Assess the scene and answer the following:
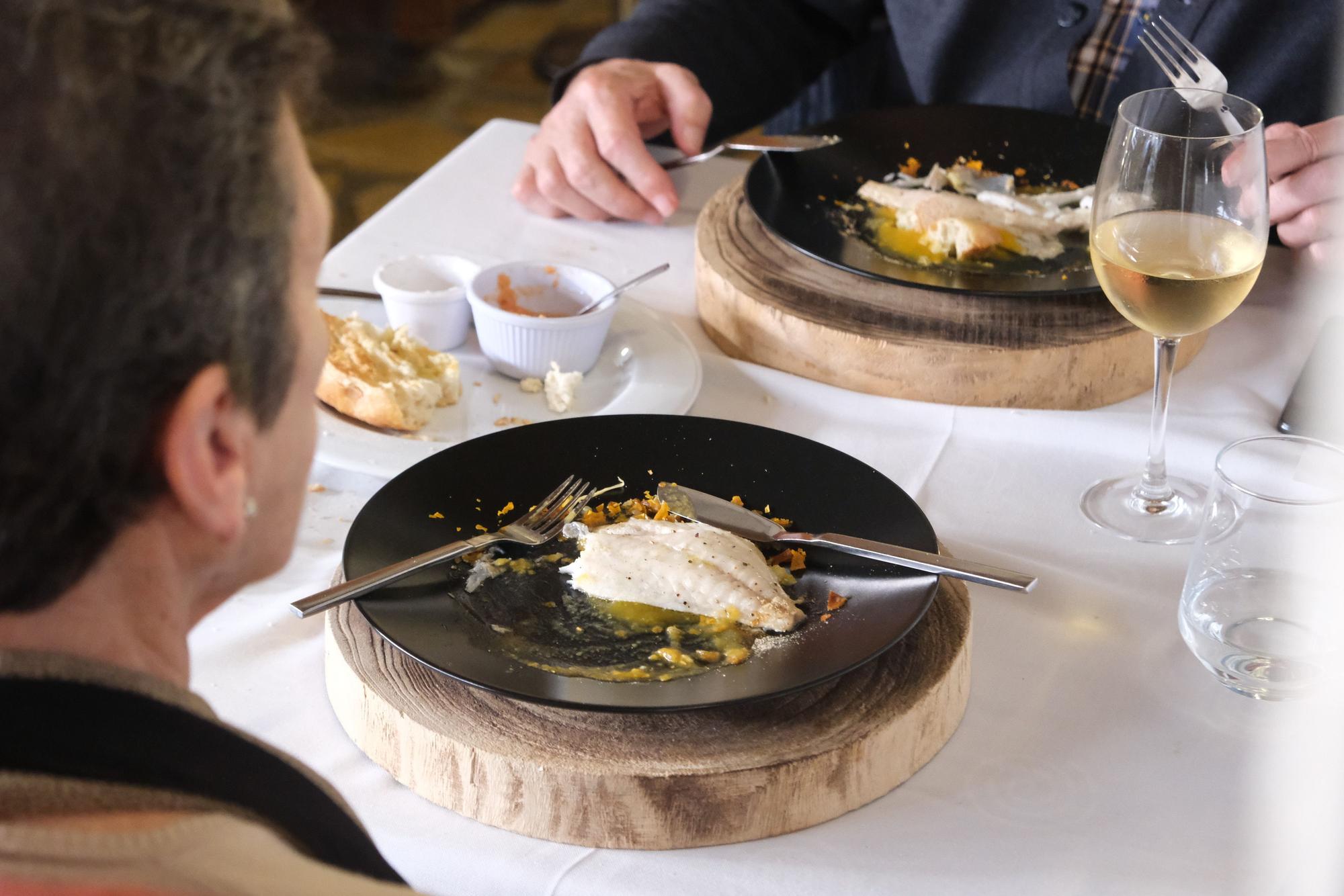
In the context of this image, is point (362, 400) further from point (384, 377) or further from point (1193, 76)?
point (1193, 76)

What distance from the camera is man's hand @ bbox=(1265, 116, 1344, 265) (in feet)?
5.01

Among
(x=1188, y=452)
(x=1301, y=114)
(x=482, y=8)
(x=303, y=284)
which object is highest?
(x=303, y=284)

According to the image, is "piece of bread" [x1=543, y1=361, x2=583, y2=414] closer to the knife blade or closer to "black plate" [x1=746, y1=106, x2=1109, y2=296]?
"black plate" [x1=746, y1=106, x2=1109, y2=296]

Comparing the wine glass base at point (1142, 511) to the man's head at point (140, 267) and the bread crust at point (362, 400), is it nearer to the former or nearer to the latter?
the bread crust at point (362, 400)

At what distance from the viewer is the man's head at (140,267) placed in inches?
19.1

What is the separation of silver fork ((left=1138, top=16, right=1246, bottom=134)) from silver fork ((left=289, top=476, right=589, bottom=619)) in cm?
64

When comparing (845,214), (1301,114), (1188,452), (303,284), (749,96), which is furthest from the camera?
(749,96)

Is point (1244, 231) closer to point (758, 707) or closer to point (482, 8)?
point (758, 707)

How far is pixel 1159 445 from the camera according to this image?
1240 millimetres

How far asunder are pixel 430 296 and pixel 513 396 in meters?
0.15

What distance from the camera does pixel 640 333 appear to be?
1463 mm

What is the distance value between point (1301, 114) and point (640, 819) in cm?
164

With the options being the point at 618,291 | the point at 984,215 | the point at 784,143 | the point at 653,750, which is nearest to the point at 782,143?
the point at 784,143

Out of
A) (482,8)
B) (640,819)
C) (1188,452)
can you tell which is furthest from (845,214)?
(482,8)
